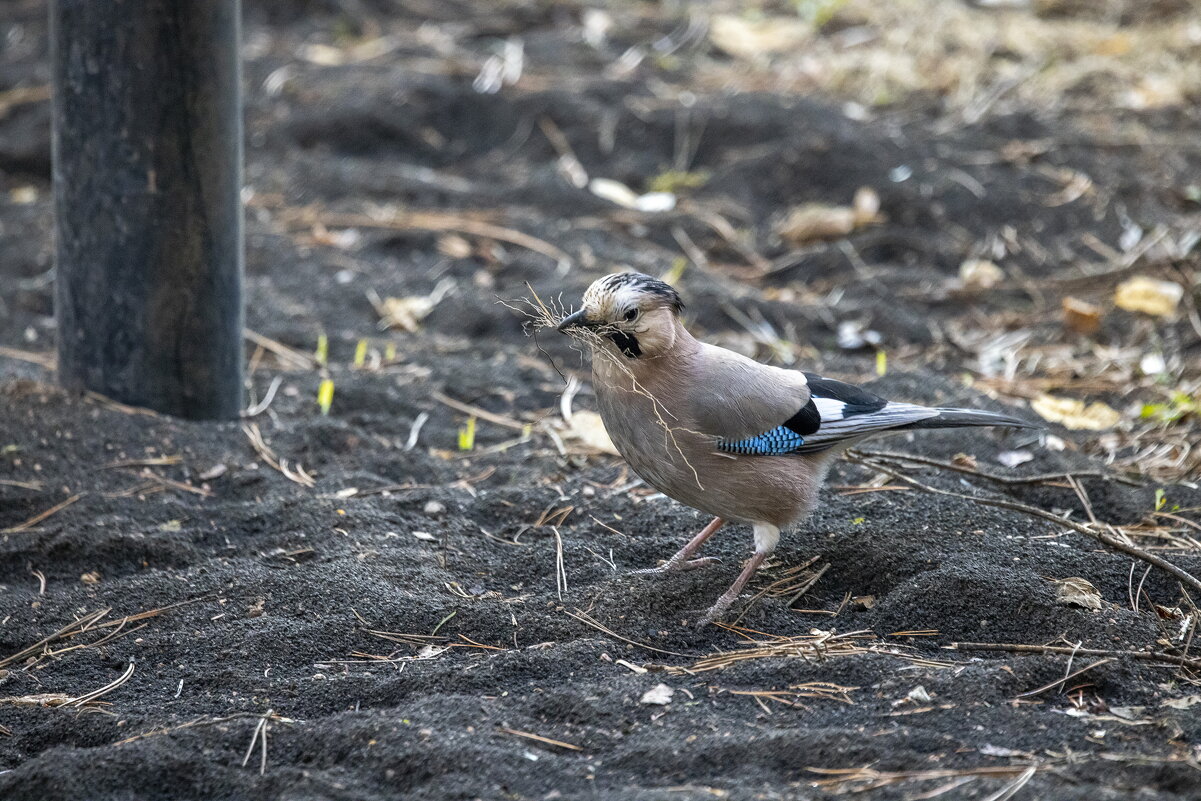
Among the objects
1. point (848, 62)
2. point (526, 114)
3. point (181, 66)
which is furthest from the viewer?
point (848, 62)

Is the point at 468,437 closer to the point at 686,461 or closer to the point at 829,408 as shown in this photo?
the point at 686,461

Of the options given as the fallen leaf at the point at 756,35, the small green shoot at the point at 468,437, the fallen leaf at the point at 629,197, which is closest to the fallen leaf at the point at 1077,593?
the small green shoot at the point at 468,437

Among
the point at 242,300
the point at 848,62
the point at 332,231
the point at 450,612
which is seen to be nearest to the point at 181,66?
the point at 242,300

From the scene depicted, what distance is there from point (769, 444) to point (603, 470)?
1020 mm

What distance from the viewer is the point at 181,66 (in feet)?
13.2

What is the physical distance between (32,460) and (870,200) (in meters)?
4.54

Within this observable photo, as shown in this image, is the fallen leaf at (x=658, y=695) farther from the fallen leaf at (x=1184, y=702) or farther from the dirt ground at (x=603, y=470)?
the fallen leaf at (x=1184, y=702)

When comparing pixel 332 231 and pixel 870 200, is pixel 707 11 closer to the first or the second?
pixel 870 200

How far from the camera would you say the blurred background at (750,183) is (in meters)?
5.52

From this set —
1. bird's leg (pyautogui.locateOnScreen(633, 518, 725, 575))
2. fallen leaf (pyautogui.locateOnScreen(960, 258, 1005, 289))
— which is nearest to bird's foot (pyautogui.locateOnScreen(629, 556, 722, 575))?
bird's leg (pyautogui.locateOnScreen(633, 518, 725, 575))

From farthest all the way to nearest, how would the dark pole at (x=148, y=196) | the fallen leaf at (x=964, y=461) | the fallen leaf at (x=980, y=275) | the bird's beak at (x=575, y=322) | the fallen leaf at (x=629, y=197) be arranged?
the fallen leaf at (x=629, y=197), the fallen leaf at (x=980, y=275), the fallen leaf at (x=964, y=461), the dark pole at (x=148, y=196), the bird's beak at (x=575, y=322)

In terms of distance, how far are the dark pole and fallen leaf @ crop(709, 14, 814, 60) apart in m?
5.59

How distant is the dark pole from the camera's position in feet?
13.1

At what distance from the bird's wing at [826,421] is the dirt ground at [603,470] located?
1.06 ft
